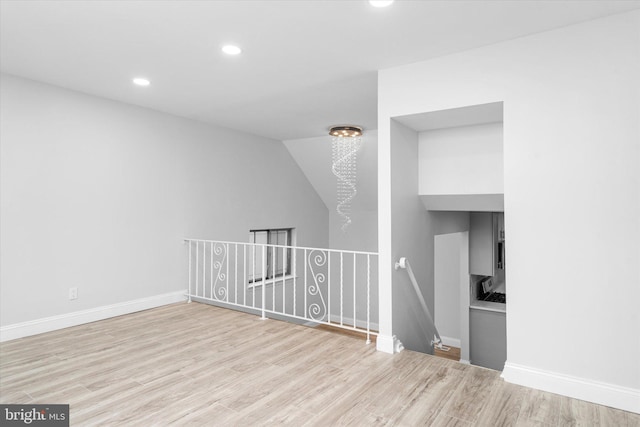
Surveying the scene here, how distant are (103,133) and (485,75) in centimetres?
379

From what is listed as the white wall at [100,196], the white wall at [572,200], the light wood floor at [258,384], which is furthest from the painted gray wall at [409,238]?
the white wall at [100,196]

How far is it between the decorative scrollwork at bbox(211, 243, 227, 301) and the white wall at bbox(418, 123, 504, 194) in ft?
9.95

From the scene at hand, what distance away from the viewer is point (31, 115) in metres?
3.49

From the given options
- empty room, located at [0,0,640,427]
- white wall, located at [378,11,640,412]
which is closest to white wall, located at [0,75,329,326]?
empty room, located at [0,0,640,427]

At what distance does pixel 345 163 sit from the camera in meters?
6.29

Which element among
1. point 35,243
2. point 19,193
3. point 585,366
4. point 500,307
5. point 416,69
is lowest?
point 500,307

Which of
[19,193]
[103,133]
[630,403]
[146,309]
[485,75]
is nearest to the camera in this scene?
[630,403]

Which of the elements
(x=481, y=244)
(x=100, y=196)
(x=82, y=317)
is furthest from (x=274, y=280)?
(x=481, y=244)

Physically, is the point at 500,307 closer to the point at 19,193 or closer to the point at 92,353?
the point at 92,353

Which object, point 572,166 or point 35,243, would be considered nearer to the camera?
point 572,166

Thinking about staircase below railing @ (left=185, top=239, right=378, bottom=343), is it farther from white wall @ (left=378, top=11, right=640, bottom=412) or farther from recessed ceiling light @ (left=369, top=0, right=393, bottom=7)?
recessed ceiling light @ (left=369, top=0, right=393, bottom=7)

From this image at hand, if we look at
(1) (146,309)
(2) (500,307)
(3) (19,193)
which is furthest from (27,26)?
(2) (500,307)

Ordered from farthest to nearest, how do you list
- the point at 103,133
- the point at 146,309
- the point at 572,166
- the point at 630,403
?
the point at 146,309, the point at 103,133, the point at 572,166, the point at 630,403

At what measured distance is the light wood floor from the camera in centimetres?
215
